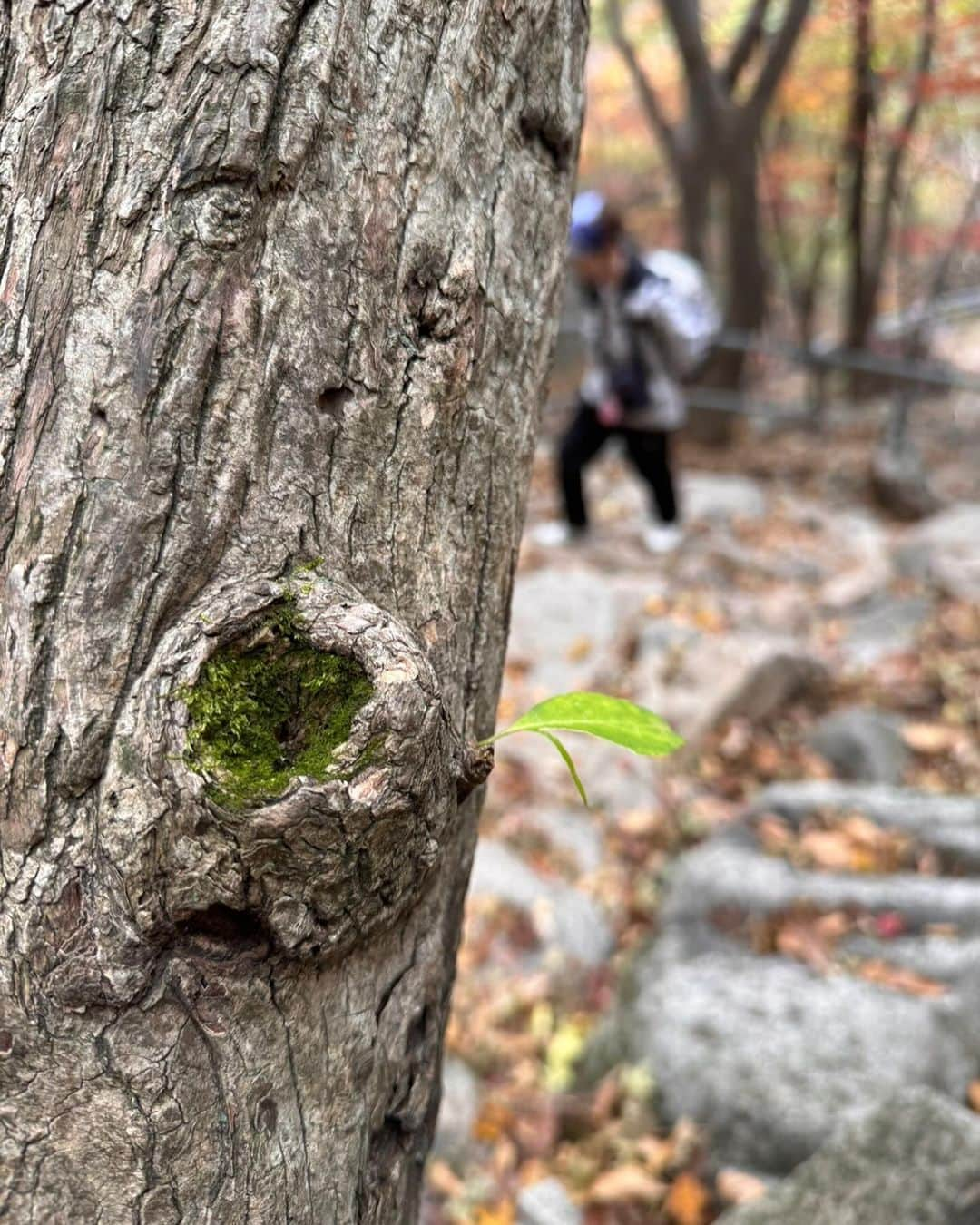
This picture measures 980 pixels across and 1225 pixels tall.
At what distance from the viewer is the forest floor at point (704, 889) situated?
2699mm

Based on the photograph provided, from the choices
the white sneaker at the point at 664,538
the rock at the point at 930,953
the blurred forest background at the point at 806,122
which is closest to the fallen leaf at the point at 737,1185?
the rock at the point at 930,953

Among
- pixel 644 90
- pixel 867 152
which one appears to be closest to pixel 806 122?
pixel 867 152

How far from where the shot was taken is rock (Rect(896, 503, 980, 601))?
5.46 metres

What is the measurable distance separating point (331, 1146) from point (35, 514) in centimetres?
74

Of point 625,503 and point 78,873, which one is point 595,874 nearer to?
point 78,873

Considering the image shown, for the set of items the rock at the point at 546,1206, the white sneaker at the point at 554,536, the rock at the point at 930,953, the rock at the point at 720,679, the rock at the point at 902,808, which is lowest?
the rock at the point at 546,1206

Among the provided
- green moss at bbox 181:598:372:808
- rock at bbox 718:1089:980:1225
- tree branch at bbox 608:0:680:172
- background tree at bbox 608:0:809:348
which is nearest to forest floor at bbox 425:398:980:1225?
rock at bbox 718:1089:980:1225

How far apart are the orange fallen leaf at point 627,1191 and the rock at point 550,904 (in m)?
0.78

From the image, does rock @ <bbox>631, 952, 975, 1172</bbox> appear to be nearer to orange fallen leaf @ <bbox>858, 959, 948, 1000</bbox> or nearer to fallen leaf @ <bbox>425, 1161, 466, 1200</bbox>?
orange fallen leaf @ <bbox>858, 959, 948, 1000</bbox>

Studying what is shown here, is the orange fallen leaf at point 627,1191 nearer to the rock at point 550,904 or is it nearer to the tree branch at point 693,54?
the rock at point 550,904

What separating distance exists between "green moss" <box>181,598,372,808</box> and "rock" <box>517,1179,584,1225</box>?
2179mm

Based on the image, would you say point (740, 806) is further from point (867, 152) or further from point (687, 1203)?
point (867, 152)

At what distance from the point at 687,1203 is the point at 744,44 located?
7.97 m

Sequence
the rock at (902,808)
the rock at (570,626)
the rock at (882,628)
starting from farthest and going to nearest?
the rock at (882,628) < the rock at (570,626) < the rock at (902,808)
